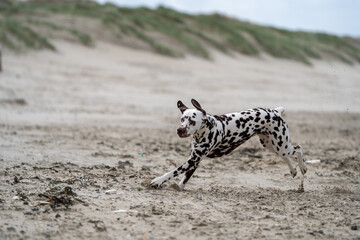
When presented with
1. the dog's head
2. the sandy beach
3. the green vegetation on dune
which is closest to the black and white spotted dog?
the dog's head

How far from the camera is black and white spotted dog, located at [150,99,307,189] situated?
21.6ft

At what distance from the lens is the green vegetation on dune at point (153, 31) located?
19703mm

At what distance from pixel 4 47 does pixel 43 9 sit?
9.08m

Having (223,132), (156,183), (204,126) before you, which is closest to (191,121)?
(204,126)

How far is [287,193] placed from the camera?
7152 mm

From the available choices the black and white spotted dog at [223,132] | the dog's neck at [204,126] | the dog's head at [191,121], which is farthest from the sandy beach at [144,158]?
the dog's head at [191,121]

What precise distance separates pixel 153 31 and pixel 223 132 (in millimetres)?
19890

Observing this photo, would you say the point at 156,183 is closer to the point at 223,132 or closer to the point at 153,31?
the point at 223,132

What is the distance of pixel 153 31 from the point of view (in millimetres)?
26141

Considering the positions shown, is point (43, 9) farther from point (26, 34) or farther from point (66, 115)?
point (66, 115)

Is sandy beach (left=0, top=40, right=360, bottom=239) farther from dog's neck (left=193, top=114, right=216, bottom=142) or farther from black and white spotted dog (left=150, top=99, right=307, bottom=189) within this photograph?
dog's neck (left=193, top=114, right=216, bottom=142)

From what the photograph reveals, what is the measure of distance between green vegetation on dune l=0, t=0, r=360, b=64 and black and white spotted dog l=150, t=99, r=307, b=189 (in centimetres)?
1299

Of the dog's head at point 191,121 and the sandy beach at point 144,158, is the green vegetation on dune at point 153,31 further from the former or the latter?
the dog's head at point 191,121

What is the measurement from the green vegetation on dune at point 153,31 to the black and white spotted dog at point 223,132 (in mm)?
12988
